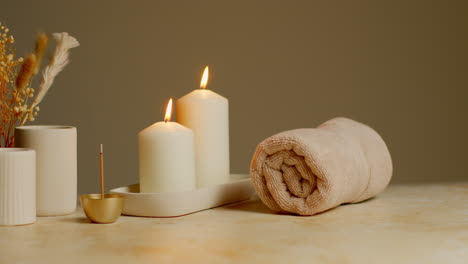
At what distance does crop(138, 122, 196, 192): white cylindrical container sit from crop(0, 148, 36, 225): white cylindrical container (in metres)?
0.20

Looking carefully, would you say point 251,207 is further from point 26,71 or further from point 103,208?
point 26,71

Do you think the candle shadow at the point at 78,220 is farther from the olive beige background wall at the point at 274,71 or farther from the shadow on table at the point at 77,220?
the olive beige background wall at the point at 274,71

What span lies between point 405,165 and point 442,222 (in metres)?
1.30

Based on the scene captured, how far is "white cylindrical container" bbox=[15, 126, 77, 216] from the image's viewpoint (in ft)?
4.41

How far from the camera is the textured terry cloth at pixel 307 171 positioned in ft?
4.38

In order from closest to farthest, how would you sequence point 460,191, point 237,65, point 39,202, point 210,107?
1. point 39,202
2. point 210,107
3. point 460,191
4. point 237,65

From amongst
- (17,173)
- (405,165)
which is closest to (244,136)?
(405,165)

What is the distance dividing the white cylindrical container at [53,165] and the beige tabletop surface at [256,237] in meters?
0.03

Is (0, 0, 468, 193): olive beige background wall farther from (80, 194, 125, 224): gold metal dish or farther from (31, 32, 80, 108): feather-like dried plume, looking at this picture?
(80, 194, 125, 224): gold metal dish

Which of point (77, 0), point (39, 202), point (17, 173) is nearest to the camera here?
point (17, 173)

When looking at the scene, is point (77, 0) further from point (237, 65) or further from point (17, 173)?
point (17, 173)

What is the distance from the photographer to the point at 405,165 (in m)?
2.58

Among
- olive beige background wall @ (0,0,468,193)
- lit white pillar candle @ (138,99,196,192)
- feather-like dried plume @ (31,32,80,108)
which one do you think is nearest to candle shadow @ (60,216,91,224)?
lit white pillar candle @ (138,99,196,192)

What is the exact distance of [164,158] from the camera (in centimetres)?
135
